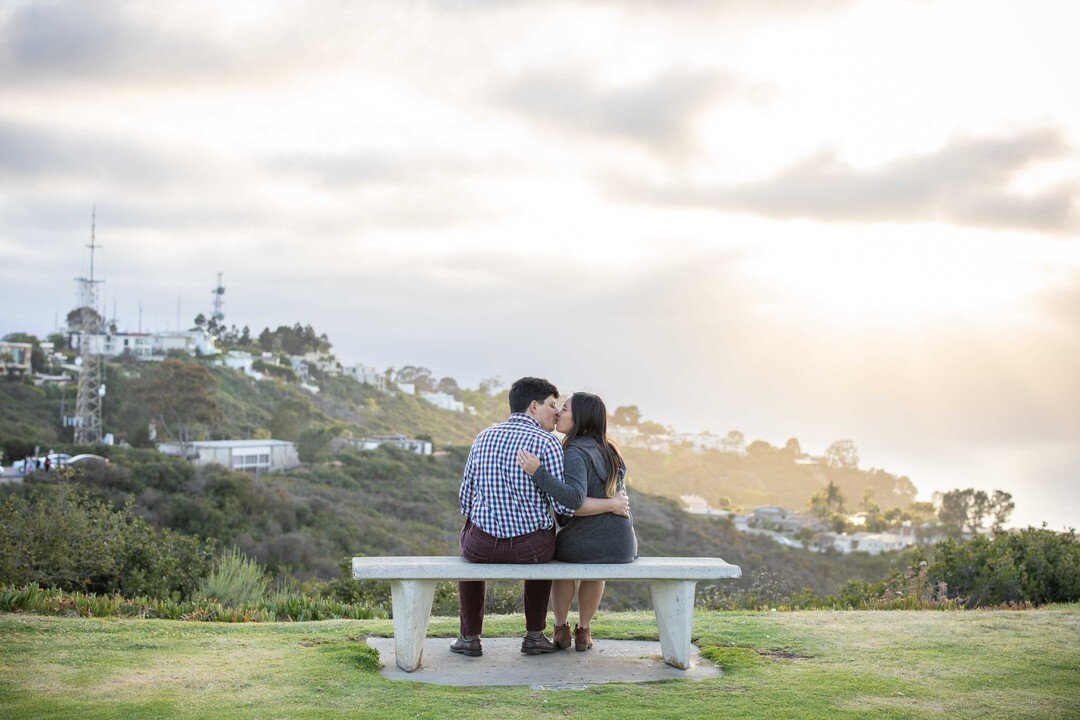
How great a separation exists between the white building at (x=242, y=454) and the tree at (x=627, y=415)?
64317 mm

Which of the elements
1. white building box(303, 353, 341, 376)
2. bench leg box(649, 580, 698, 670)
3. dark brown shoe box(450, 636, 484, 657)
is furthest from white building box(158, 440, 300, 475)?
bench leg box(649, 580, 698, 670)

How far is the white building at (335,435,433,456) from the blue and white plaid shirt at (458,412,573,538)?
46.5 m

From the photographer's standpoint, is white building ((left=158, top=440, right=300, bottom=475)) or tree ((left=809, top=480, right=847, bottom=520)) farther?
tree ((left=809, top=480, right=847, bottom=520))

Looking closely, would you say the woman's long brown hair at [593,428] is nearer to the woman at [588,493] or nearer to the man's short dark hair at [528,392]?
the woman at [588,493]

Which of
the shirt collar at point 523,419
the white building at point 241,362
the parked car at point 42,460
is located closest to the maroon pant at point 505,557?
the shirt collar at point 523,419

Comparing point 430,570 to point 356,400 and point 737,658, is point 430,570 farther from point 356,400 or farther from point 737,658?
point 356,400

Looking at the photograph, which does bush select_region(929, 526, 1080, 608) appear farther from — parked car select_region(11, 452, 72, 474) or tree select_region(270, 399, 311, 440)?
tree select_region(270, 399, 311, 440)

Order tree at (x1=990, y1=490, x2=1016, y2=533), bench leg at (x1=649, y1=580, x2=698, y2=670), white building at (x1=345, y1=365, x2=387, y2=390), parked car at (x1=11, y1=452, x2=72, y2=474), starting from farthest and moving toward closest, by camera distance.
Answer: white building at (x1=345, y1=365, x2=387, y2=390) → tree at (x1=990, y1=490, x2=1016, y2=533) → parked car at (x1=11, y1=452, x2=72, y2=474) → bench leg at (x1=649, y1=580, x2=698, y2=670)

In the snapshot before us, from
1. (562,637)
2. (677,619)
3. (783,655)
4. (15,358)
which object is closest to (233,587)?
(562,637)

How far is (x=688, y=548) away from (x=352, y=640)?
31.9 metres

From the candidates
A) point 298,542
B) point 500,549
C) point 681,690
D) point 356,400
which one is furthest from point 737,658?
point 356,400

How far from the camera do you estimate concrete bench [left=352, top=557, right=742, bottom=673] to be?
211 inches

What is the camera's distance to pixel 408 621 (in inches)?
214

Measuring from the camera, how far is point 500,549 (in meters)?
5.52
